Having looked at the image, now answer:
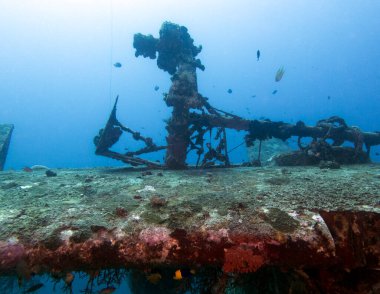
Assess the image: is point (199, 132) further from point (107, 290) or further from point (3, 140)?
point (3, 140)

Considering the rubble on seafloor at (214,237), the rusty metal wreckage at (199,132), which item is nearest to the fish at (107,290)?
the rubble on seafloor at (214,237)

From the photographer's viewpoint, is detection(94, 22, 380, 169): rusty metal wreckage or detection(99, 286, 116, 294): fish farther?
detection(94, 22, 380, 169): rusty metal wreckage

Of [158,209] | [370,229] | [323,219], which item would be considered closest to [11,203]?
[158,209]

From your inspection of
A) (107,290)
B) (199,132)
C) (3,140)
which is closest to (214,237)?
(107,290)

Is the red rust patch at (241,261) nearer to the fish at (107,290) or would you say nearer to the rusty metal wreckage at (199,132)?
the fish at (107,290)

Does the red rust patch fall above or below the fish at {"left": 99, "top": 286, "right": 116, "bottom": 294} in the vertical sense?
above

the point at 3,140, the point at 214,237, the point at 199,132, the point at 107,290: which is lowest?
the point at 107,290

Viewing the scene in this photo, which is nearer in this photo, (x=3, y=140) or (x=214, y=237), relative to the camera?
(x=214, y=237)

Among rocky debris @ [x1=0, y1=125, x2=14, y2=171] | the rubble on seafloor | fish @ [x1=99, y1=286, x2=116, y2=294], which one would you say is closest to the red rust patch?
the rubble on seafloor

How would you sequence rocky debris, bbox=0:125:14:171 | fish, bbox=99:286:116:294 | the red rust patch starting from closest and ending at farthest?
the red rust patch
fish, bbox=99:286:116:294
rocky debris, bbox=0:125:14:171

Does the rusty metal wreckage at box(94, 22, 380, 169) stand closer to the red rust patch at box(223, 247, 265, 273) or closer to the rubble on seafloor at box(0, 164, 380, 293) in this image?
the rubble on seafloor at box(0, 164, 380, 293)

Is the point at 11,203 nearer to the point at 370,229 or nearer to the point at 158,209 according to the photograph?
the point at 158,209

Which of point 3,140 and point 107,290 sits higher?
point 3,140

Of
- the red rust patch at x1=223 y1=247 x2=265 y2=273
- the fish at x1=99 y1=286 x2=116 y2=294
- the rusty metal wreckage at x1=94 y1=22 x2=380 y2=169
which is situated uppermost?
the rusty metal wreckage at x1=94 y1=22 x2=380 y2=169
